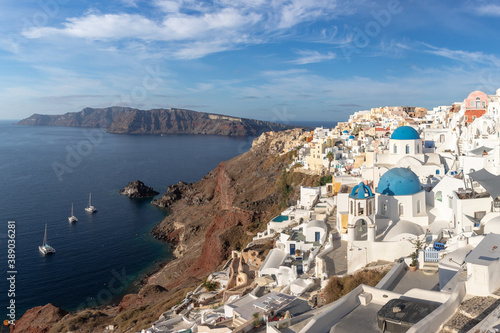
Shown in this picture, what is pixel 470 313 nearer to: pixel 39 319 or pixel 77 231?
pixel 39 319

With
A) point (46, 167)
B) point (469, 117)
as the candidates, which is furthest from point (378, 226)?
point (46, 167)

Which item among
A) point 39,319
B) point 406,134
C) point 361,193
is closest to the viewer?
point 361,193

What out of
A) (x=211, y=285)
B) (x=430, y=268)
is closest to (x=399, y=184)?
(x=430, y=268)

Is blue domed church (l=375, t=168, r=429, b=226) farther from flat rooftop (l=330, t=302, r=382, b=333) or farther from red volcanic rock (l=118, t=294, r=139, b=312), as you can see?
red volcanic rock (l=118, t=294, r=139, b=312)

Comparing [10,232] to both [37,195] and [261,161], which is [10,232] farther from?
[261,161]

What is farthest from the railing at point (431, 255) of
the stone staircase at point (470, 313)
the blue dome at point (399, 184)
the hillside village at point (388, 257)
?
the blue dome at point (399, 184)

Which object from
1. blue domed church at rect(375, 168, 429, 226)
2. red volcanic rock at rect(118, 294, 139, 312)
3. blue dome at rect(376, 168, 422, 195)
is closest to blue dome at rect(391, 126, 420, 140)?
blue dome at rect(376, 168, 422, 195)
